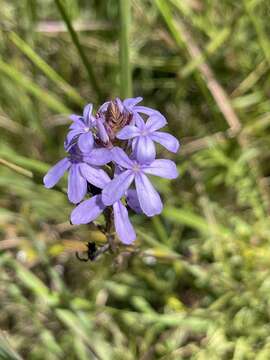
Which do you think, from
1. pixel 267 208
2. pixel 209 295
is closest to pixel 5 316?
pixel 209 295

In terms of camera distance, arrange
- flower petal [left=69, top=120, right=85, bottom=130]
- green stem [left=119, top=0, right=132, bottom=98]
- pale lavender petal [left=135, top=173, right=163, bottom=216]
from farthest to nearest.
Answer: green stem [left=119, top=0, right=132, bottom=98]
flower petal [left=69, top=120, right=85, bottom=130]
pale lavender petal [left=135, top=173, right=163, bottom=216]

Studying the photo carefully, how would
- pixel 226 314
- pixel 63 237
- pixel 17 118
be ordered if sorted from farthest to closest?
pixel 17 118 → pixel 63 237 → pixel 226 314

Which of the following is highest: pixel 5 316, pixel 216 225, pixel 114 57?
pixel 114 57

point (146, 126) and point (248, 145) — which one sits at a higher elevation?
point (248, 145)

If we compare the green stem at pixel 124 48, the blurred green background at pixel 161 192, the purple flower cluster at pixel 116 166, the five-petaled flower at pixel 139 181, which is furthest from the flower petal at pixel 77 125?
the green stem at pixel 124 48

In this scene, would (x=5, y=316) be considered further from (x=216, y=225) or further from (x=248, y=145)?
(x=248, y=145)

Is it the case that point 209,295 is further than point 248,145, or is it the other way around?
point 248,145

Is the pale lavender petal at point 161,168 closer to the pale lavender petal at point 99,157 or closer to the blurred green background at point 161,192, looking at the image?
the pale lavender petal at point 99,157

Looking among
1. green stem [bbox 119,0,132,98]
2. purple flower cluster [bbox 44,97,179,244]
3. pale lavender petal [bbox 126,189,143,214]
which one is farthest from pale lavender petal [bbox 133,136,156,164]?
green stem [bbox 119,0,132,98]

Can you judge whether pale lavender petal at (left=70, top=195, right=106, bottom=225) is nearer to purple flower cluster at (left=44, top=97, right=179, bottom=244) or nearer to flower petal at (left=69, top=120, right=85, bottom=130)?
purple flower cluster at (left=44, top=97, right=179, bottom=244)
